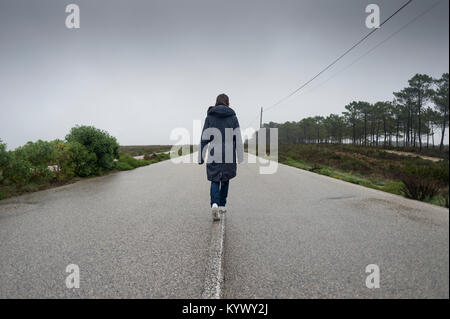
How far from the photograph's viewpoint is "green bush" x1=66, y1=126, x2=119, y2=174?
8.53m

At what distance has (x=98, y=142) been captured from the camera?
8898 mm

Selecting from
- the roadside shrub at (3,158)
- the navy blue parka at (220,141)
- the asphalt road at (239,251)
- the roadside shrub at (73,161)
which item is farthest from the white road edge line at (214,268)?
the roadside shrub at (73,161)

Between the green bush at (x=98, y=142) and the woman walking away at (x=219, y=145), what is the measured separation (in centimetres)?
770

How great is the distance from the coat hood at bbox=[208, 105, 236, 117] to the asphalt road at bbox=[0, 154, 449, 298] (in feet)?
6.20

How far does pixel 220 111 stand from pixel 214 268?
241 cm

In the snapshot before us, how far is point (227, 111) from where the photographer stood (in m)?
3.39

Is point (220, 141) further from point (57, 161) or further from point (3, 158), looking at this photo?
point (57, 161)

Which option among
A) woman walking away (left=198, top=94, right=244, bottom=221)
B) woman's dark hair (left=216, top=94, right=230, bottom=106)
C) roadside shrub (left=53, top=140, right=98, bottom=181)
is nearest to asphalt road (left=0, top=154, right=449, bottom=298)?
woman walking away (left=198, top=94, right=244, bottom=221)

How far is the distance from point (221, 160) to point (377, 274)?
249 cm

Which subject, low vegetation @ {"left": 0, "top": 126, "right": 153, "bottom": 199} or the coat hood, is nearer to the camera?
the coat hood

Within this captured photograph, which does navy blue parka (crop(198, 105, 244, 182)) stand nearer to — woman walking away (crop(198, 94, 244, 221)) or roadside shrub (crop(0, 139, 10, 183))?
woman walking away (crop(198, 94, 244, 221))

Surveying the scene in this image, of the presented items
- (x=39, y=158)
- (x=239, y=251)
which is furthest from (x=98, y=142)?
(x=239, y=251)
